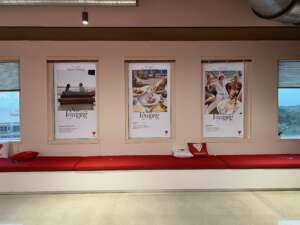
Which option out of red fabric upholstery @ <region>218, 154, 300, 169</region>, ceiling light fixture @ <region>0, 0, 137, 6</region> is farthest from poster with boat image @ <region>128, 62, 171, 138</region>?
ceiling light fixture @ <region>0, 0, 137, 6</region>

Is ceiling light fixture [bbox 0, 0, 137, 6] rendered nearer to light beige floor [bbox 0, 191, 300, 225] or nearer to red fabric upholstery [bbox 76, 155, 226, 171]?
red fabric upholstery [bbox 76, 155, 226, 171]

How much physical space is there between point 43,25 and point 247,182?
12.9 ft

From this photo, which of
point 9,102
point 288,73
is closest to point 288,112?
point 288,73

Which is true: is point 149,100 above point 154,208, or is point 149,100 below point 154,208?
above

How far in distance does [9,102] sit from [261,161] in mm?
4401

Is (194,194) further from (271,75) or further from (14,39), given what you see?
(14,39)

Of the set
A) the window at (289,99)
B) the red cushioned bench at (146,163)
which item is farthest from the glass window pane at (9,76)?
the window at (289,99)

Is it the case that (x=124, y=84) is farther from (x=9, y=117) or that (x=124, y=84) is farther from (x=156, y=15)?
(x=9, y=117)

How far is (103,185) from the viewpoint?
4934mm

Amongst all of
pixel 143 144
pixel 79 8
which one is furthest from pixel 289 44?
pixel 79 8

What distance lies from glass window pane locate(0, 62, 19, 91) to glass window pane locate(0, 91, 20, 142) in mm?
123

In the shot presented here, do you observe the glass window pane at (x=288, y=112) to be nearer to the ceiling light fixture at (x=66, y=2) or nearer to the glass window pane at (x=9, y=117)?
the ceiling light fixture at (x=66, y=2)

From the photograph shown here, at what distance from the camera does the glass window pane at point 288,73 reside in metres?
5.82

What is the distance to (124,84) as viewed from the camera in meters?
5.67
